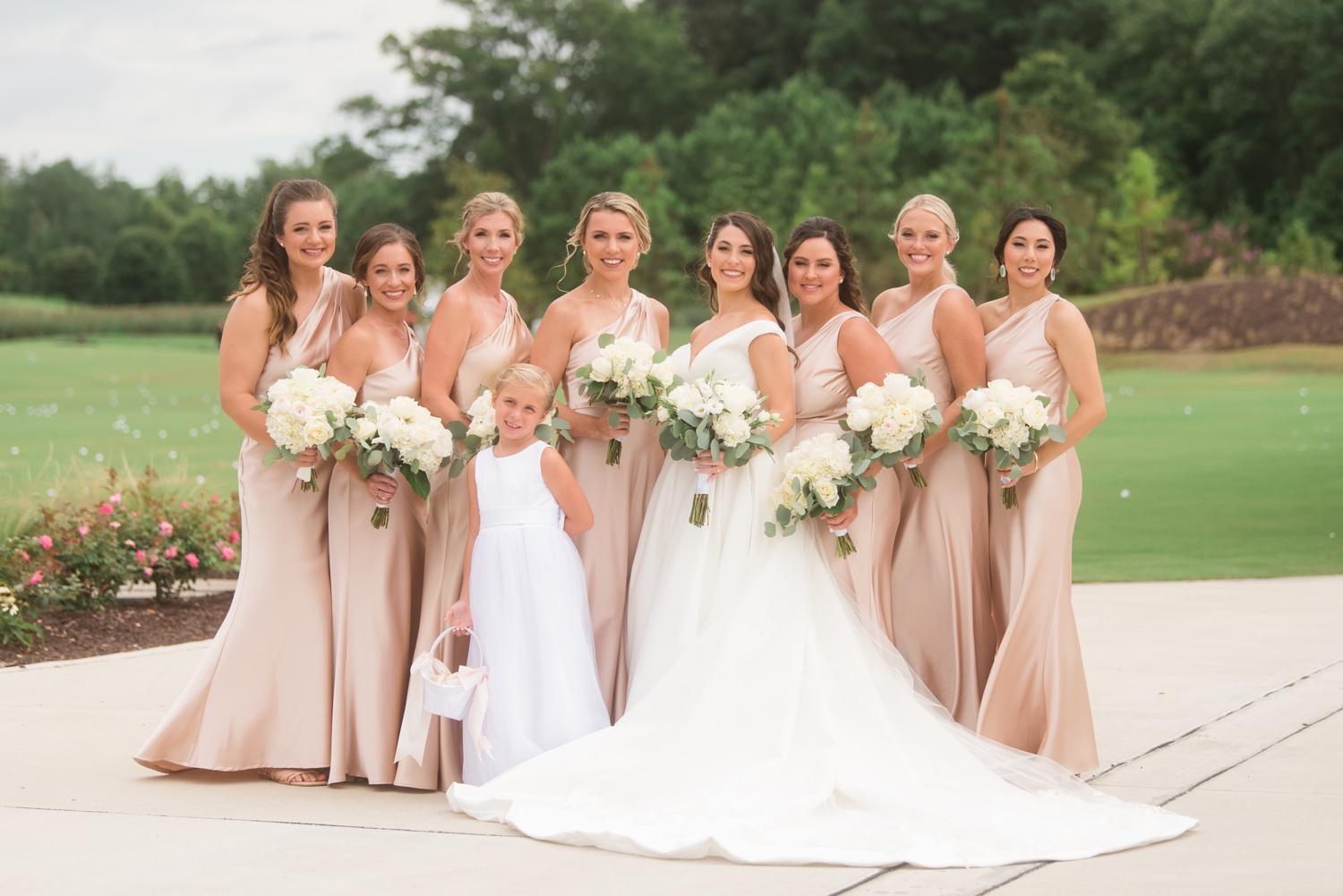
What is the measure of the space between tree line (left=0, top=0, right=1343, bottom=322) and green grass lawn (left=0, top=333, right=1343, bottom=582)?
10.9 metres

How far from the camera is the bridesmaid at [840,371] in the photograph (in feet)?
20.3

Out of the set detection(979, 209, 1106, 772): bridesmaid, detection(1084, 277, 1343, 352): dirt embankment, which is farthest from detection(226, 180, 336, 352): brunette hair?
detection(1084, 277, 1343, 352): dirt embankment

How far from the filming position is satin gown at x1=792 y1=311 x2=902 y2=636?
6.24 m

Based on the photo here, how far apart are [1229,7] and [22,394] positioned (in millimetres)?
54767

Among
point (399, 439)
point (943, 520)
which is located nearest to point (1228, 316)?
point (943, 520)

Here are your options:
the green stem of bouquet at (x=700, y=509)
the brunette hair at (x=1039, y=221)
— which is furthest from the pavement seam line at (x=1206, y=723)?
the brunette hair at (x=1039, y=221)

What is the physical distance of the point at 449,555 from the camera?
6223 millimetres

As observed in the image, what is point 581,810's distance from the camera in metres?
5.18

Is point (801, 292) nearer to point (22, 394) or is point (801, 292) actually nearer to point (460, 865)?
point (460, 865)

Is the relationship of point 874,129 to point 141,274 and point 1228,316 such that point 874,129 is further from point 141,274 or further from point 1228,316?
point 141,274

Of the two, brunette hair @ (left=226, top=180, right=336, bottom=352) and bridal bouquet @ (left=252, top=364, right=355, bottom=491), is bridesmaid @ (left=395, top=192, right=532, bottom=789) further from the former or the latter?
brunette hair @ (left=226, top=180, right=336, bottom=352)

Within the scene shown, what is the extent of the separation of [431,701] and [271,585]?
110cm

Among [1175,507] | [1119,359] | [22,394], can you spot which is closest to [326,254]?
[1175,507]

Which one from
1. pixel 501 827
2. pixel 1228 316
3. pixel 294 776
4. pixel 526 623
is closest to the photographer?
pixel 501 827
